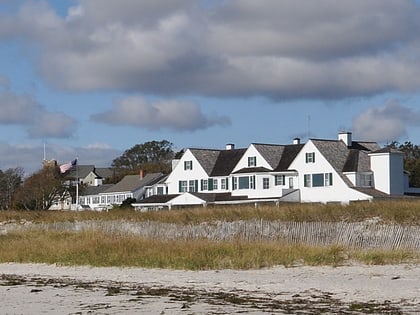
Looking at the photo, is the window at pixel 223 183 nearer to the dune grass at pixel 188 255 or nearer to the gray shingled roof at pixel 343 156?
the gray shingled roof at pixel 343 156

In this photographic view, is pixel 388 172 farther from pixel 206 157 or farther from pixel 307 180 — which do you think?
pixel 206 157

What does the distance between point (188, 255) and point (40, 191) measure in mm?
60511

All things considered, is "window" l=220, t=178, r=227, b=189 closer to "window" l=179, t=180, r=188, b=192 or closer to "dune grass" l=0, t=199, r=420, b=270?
"window" l=179, t=180, r=188, b=192

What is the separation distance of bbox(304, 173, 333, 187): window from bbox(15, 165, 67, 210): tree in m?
32.4

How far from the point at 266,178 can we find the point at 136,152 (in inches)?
2483

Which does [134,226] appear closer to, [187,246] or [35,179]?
[187,246]

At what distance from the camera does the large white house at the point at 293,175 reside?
61.5 meters

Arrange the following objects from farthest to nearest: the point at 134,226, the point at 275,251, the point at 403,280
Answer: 1. the point at 134,226
2. the point at 275,251
3. the point at 403,280

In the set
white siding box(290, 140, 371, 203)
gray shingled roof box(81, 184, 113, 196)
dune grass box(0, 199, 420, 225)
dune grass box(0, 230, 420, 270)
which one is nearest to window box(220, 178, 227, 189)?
white siding box(290, 140, 371, 203)

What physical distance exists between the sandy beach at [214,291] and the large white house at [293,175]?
35.2m

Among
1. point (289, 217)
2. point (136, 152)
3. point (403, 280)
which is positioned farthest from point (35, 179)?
point (403, 280)

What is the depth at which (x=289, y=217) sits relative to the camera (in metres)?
36.1

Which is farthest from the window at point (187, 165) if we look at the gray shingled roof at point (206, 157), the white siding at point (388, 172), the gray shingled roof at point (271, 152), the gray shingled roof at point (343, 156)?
the white siding at point (388, 172)

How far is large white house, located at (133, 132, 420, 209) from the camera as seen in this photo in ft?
202
